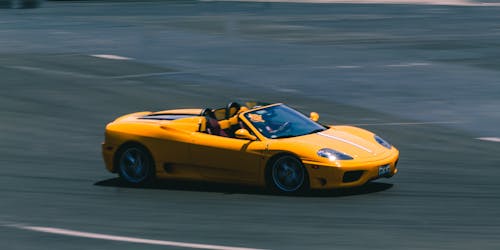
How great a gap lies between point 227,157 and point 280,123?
901mm

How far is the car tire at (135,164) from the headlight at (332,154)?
243cm

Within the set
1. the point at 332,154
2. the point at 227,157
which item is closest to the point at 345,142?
the point at 332,154

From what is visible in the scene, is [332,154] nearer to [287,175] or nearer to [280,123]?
[287,175]

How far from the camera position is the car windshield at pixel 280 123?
43.6ft

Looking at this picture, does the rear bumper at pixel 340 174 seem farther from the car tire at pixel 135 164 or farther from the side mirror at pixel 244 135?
the car tire at pixel 135 164

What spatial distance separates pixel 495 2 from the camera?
4803 centimetres

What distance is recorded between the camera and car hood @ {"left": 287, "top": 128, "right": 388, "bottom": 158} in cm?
1282

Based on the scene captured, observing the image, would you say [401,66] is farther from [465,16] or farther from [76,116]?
[465,16]

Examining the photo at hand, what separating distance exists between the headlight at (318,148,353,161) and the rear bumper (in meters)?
0.13

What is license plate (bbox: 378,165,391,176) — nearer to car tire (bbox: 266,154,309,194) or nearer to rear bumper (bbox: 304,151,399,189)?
rear bumper (bbox: 304,151,399,189)

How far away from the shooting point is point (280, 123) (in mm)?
13539

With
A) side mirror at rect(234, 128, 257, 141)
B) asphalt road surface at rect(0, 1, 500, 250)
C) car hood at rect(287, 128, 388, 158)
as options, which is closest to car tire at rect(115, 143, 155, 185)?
asphalt road surface at rect(0, 1, 500, 250)

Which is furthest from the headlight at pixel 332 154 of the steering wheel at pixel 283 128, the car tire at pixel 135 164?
the car tire at pixel 135 164

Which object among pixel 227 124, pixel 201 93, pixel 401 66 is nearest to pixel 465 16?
pixel 401 66
